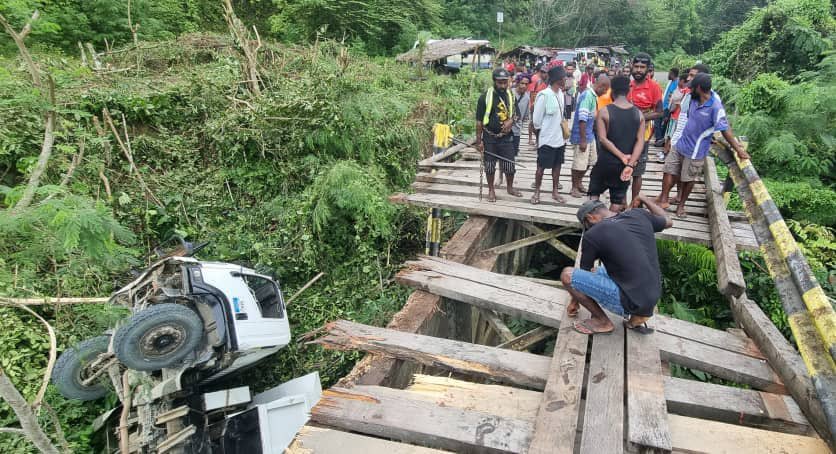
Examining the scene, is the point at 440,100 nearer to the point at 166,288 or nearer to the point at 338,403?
the point at 166,288

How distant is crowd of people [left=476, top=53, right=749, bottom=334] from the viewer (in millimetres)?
3156

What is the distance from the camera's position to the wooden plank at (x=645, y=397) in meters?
2.35

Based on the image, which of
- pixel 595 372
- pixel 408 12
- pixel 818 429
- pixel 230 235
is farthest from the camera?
pixel 408 12

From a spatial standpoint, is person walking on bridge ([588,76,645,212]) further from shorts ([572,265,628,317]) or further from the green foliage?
the green foliage

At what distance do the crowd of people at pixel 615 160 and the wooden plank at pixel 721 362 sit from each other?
0.27 meters

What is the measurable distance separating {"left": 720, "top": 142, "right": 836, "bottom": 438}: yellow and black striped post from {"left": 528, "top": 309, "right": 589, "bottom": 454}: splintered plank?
1329 millimetres

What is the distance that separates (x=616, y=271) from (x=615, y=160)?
1.93m

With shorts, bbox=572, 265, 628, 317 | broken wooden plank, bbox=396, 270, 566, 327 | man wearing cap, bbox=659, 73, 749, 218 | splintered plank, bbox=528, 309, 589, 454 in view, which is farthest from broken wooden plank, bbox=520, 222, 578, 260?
splintered plank, bbox=528, 309, 589, 454

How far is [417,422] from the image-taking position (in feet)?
8.64

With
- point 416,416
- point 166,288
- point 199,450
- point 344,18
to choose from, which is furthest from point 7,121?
point 344,18

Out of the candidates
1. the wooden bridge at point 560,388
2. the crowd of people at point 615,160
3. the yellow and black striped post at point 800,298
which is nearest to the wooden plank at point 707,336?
the wooden bridge at point 560,388

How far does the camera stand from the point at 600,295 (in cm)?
326

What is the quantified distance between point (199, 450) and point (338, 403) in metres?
3.18

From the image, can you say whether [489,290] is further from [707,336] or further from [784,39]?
[784,39]
